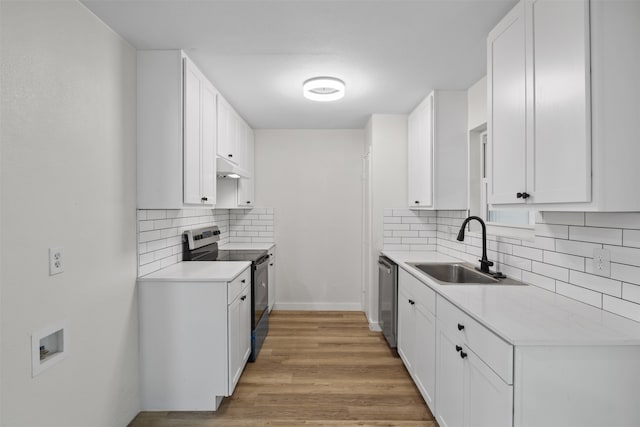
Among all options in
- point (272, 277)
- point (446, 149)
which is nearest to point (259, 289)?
point (272, 277)

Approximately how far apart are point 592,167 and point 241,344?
8.06 ft

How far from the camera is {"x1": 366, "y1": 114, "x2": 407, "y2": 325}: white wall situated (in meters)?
3.83

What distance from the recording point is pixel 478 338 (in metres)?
1.54

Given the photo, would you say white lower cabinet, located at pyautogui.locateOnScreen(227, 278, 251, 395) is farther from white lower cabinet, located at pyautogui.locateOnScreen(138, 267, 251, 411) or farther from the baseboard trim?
the baseboard trim

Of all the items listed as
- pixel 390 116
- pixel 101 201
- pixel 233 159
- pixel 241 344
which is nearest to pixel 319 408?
pixel 241 344

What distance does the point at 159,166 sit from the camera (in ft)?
7.48

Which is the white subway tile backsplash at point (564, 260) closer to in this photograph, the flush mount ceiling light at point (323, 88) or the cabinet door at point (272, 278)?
the flush mount ceiling light at point (323, 88)

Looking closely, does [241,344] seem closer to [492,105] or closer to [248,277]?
[248,277]

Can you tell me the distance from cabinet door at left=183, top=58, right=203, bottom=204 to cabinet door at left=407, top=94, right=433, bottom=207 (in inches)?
79.2

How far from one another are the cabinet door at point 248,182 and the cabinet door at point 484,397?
9.86ft

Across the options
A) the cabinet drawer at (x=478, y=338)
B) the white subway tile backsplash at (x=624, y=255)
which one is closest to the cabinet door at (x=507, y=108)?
the white subway tile backsplash at (x=624, y=255)

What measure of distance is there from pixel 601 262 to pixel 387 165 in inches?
95.4

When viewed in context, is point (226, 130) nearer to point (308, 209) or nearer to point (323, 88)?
point (323, 88)

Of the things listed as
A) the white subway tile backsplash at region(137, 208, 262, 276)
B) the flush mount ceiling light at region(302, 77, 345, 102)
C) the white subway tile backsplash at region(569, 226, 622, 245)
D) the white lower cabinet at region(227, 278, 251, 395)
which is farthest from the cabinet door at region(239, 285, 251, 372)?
the white subway tile backsplash at region(569, 226, 622, 245)
